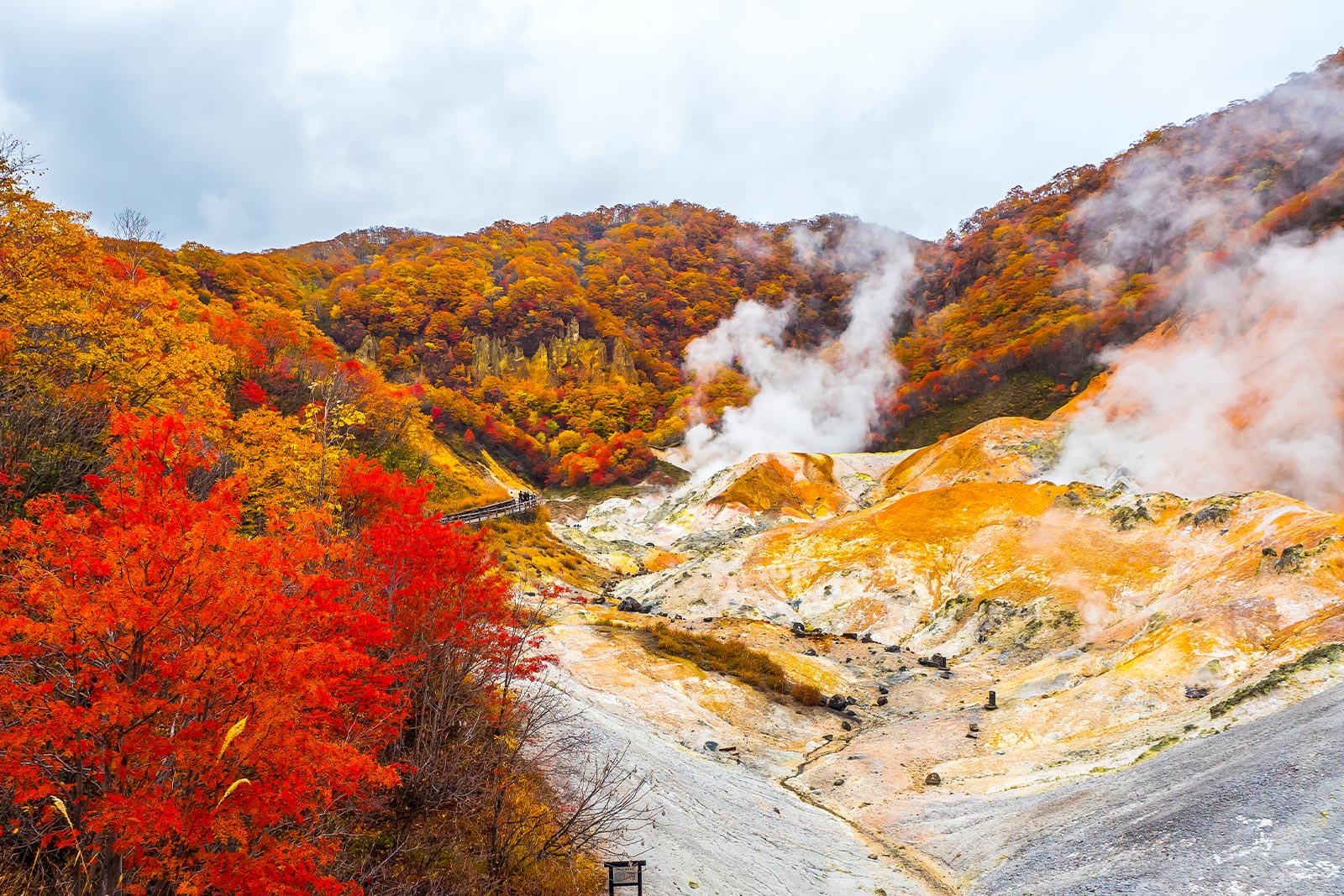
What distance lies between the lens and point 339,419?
69.1 feet

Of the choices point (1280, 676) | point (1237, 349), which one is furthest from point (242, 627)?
point (1237, 349)

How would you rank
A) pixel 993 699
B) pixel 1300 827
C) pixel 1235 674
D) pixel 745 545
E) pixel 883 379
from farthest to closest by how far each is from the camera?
1. pixel 883 379
2. pixel 745 545
3. pixel 993 699
4. pixel 1235 674
5. pixel 1300 827

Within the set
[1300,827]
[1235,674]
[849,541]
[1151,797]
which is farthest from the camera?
[849,541]

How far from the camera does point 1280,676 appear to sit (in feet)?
45.6

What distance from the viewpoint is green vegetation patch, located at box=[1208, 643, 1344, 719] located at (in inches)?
541

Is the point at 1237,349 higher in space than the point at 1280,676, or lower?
higher

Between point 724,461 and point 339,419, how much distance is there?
6451 centimetres

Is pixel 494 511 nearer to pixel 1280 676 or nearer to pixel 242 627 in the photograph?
pixel 242 627

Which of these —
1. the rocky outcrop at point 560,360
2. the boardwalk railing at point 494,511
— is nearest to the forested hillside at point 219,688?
the boardwalk railing at point 494,511

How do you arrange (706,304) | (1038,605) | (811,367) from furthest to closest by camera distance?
(706,304) < (811,367) < (1038,605)

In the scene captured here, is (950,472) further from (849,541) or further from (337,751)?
(337,751)

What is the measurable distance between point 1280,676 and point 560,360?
8972cm

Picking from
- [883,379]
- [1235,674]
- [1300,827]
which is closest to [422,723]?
[1300,827]

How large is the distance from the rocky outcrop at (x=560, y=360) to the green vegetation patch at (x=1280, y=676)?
284 feet
